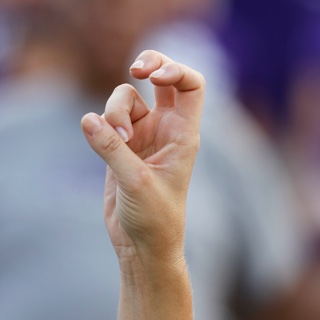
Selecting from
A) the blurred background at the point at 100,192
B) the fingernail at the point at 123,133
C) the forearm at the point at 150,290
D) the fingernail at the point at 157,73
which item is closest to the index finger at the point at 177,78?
the fingernail at the point at 157,73

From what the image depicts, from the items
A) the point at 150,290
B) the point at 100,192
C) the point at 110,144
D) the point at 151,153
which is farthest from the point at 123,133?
the point at 100,192

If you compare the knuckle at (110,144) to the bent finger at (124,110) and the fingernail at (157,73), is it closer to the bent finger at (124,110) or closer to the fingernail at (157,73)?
the bent finger at (124,110)

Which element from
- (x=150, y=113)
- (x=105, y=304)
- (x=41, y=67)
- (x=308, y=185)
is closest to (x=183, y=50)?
(x=308, y=185)

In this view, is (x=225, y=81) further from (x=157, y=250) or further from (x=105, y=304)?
(x=157, y=250)

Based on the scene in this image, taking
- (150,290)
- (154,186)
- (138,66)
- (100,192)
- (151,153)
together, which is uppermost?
(100,192)

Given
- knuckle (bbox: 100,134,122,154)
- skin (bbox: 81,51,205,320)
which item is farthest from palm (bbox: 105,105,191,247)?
knuckle (bbox: 100,134,122,154)

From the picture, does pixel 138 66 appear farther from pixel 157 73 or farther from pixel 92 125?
pixel 92 125

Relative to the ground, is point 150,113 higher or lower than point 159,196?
higher
